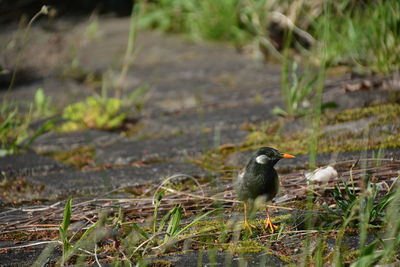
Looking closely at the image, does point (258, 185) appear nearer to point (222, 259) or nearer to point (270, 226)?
point (270, 226)

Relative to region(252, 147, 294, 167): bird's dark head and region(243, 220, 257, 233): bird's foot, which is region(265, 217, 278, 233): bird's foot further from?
region(252, 147, 294, 167): bird's dark head

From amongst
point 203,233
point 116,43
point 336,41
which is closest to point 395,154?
point 203,233


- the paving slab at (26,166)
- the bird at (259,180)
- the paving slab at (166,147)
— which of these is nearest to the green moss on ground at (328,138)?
the paving slab at (166,147)

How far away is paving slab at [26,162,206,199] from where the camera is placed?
10.1 ft

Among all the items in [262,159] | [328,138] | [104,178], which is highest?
[262,159]

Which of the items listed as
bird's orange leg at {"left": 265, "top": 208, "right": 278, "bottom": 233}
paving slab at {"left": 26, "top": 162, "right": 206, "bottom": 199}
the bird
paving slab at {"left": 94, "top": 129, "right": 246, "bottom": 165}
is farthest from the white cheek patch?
paving slab at {"left": 94, "top": 129, "right": 246, "bottom": 165}

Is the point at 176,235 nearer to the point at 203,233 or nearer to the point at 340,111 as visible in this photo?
the point at 203,233

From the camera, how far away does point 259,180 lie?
94.3 inches

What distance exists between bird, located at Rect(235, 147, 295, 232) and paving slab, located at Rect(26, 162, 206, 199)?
2.30 feet

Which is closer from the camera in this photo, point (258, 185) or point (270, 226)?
point (270, 226)

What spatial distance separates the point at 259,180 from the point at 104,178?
110 centimetres

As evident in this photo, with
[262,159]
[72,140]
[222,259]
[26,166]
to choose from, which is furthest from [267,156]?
[72,140]

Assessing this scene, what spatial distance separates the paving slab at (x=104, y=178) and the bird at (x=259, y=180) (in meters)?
0.70

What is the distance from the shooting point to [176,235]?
2.13 meters
